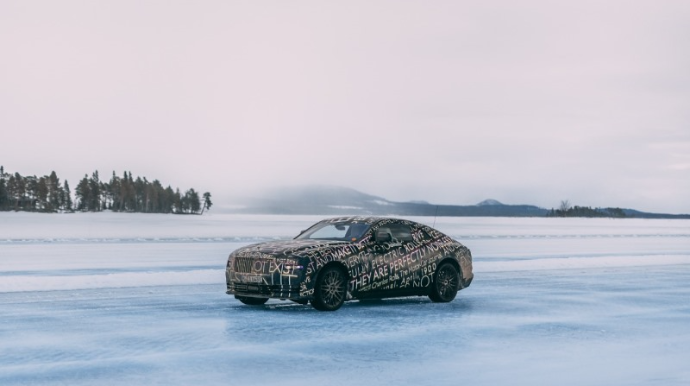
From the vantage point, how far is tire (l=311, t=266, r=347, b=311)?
15.8 metres

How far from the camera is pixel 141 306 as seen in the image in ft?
53.8

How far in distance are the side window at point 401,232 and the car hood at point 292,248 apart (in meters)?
1.50

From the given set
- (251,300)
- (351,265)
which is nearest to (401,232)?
(351,265)

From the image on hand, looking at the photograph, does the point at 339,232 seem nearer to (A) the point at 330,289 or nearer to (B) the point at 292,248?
(B) the point at 292,248

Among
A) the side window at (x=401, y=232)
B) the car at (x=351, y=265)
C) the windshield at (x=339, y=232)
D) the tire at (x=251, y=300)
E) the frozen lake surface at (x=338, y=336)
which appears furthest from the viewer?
the side window at (x=401, y=232)

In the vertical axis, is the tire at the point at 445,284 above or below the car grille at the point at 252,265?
below

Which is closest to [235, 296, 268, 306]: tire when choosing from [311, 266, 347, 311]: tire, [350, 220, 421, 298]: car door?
[311, 266, 347, 311]: tire

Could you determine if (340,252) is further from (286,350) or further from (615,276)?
(615,276)

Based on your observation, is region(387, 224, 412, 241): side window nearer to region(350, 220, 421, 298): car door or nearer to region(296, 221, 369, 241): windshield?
region(350, 220, 421, 298): car door

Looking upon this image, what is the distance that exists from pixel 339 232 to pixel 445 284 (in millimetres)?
2238

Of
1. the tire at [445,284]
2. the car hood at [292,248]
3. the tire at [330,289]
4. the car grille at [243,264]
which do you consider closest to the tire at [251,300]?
the car grille at [243,264]

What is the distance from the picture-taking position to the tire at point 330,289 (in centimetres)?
1579

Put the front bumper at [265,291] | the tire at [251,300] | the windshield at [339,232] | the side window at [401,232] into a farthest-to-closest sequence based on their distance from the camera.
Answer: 1. the side window at [401,232]
2. the windshield at [339,232]
3. the tire at [251,300]
4. the front bumper at [265,291]

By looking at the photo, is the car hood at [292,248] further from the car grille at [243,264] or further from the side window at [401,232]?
the side window at [401,232]
